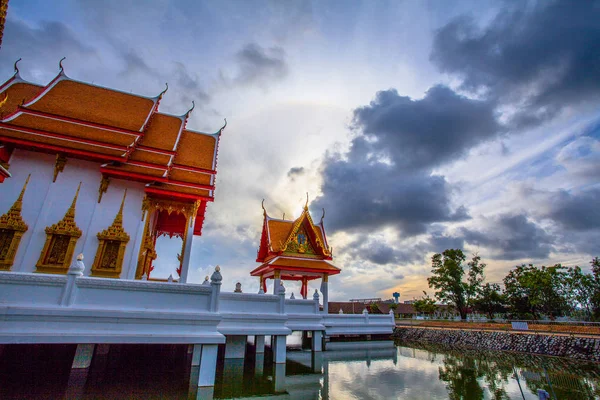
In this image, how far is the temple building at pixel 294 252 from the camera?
1741cm

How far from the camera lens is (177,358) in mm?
10750

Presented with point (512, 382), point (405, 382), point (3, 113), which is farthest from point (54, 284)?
point (512, 382)

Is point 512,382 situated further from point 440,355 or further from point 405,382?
point 440,355

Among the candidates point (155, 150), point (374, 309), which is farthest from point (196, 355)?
point (374, 309)

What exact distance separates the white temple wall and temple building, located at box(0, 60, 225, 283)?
0.08ft

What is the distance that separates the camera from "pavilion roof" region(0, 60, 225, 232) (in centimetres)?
962

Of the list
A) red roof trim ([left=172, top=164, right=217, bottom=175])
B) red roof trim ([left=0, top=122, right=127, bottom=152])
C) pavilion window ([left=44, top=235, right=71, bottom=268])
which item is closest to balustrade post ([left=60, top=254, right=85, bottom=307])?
pavilion window ([left=44, top=235, right=71, bottom=268])

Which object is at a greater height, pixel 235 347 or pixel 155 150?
pixel 155 150

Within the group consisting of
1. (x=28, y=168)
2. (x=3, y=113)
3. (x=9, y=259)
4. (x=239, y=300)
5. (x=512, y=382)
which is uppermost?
(x=3, y=113)

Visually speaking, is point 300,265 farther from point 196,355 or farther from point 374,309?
point 374,309

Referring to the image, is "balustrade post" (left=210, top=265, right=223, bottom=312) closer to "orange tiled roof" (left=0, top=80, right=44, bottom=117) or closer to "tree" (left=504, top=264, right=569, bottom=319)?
"orange tiled roof" (left=0, top=80, right=44, bottom=117)

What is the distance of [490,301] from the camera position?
101 ft

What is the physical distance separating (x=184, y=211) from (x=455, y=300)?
85.8 feet

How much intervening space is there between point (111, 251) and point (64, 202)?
2.12 meters
